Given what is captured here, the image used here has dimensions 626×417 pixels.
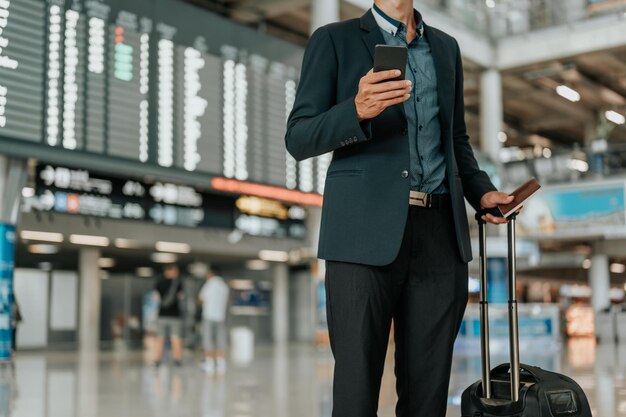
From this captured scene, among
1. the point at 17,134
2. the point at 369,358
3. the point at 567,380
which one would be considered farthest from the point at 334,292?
the point at 17,134

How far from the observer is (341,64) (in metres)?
2.19

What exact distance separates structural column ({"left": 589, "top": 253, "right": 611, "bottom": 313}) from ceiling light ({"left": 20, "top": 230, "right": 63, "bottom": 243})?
1535 centimetres

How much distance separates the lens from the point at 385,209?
2.04 metres

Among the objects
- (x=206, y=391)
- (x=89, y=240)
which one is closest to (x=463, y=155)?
(x=206, y=391)

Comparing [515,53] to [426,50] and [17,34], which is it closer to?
[17,34]

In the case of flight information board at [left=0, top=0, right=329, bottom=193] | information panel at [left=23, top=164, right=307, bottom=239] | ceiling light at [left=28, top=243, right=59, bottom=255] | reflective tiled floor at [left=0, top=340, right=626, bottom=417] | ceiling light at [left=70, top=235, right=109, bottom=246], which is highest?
flight information board at [left=0, top=0, right=329, bottom=193]

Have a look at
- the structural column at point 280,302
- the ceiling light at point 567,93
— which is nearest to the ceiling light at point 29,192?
the ceiling light at point 567,93

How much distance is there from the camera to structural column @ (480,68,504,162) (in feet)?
63.4

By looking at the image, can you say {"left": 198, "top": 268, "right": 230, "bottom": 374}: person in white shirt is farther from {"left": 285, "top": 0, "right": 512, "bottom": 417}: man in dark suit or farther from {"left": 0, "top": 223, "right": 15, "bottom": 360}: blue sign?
{"left": 285, "top": 0, "right": 512, "bottom": 417}: man in dark suit

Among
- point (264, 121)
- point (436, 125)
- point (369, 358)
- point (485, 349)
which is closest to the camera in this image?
point (369, 358)

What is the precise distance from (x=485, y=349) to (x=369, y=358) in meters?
0.53

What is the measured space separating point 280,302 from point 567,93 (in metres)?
11.6

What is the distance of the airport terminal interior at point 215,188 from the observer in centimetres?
903

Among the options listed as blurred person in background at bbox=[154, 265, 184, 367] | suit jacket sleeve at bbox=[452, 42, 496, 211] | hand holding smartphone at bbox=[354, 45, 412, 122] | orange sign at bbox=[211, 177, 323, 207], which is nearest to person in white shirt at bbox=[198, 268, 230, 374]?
blurred person in background at bbox=[154, 265, 184, 367]
